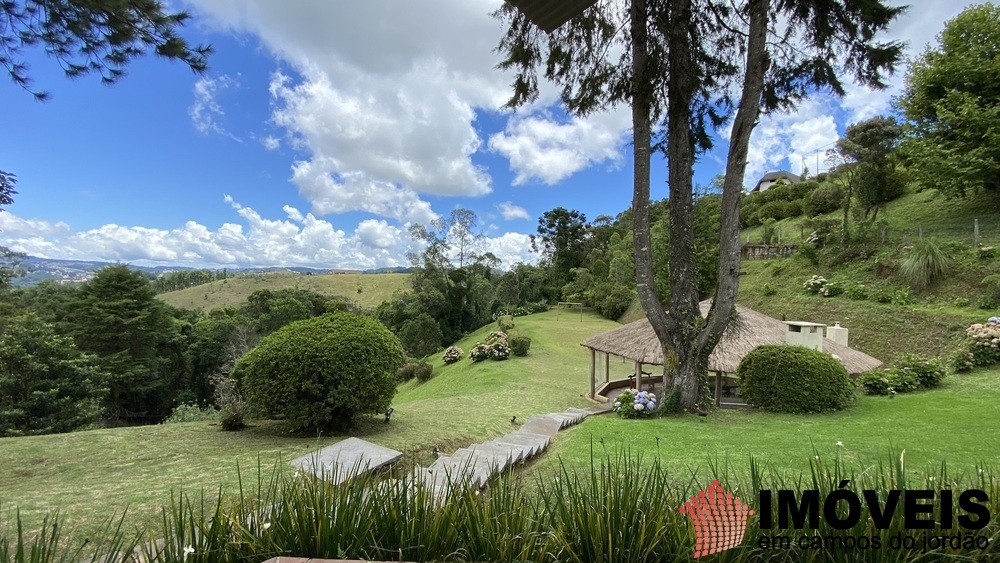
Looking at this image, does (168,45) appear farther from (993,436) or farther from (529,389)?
(529,389)

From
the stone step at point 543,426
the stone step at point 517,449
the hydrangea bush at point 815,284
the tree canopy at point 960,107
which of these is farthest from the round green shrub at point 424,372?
the tree canopy at point 960,107

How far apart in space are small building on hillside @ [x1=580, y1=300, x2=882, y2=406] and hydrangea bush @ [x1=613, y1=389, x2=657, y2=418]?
1.91 meters

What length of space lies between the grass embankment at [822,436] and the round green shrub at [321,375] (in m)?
2.54

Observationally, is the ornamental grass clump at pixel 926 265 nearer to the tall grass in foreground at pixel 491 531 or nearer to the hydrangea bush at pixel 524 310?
the tall grass in foreground at pixel 491 531

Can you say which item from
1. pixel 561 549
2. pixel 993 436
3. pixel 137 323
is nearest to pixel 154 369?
pixel 137 323

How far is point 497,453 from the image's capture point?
4301 mm

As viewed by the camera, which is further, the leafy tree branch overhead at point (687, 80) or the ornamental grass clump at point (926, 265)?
the ornamental grass clump at point (926, 265)

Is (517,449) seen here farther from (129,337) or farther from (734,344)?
(129,337)

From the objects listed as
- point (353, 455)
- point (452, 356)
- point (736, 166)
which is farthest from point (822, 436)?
point (452, 356)

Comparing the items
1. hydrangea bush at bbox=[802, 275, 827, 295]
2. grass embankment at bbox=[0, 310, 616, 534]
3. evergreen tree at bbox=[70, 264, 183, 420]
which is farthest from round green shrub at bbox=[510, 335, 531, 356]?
evergreen tree at bbox=[70, 264, 183, 420]

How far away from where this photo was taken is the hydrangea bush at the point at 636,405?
24.1 ft

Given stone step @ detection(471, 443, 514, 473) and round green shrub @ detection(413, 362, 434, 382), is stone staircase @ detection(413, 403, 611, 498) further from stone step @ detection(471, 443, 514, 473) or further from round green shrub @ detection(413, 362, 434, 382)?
round green shrub @ detection(413, 362, 434, 382)

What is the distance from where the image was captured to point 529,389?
39.8 ft

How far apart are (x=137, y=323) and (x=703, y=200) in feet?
98.4
